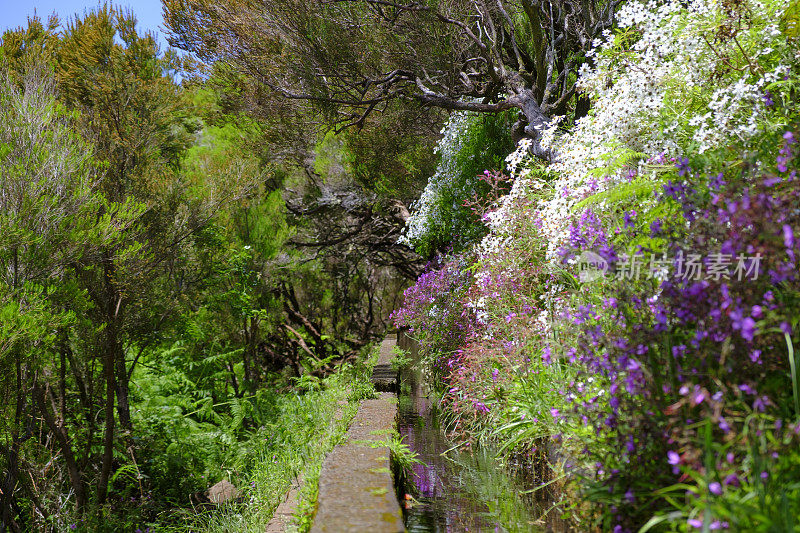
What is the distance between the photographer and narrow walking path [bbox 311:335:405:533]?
7.48 feet

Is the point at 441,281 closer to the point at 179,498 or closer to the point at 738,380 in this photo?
the point at 179,498

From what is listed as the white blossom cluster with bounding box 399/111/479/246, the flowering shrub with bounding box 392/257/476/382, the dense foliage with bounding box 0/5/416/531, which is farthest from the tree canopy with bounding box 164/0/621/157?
the flowering shrub with bounding box 392/257/476/382

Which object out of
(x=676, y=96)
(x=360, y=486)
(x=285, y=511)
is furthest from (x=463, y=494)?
(x=676, y=96)

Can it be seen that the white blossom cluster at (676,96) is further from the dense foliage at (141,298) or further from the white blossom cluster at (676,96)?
the dense foliage at (141,298)

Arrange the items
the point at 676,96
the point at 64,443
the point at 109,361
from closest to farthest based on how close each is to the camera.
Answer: the point at 676,96, the point at 64,443, the point at 109,361

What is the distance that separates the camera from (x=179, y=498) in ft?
24.4

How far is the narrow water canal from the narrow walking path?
0.34 meters

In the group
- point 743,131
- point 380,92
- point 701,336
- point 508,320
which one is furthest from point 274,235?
point 701,336

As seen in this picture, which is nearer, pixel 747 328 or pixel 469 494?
pixel 747 328

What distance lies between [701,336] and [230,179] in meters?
7.44

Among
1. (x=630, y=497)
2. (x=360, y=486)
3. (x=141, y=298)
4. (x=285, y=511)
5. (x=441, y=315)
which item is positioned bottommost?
(x=285, y=511)

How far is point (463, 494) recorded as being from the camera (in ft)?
11.5

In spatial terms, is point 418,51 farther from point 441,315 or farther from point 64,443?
point 64,443

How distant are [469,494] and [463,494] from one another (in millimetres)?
36
